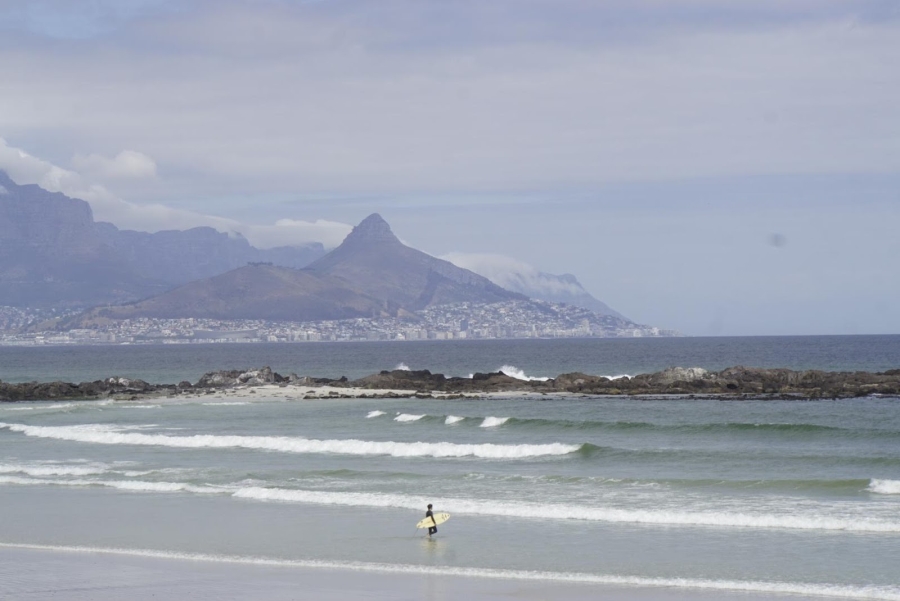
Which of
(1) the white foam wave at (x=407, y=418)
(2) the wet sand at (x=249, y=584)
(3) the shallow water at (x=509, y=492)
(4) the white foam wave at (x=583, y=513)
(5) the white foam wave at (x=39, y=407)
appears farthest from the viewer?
(5) the white foam wave at (x=39, y=407)

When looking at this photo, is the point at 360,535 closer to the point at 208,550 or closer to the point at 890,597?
the point at 208,550

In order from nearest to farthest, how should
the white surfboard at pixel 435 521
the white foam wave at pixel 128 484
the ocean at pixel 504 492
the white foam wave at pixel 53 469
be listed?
1. the ocean at pixel 504 492
2. the white surfboard at pixel 435 521
3. the white foam wave at pixel 128 484
4. the white foam wave at pixel 53 469

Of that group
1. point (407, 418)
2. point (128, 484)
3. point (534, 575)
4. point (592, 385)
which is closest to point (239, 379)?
point (592, 385)

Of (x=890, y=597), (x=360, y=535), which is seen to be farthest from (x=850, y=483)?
(x=360, y=535)

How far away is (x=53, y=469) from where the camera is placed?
31.7 meters

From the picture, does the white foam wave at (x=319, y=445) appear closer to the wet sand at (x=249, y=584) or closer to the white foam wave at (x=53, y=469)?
the white foam wave at (x=53, y=469)

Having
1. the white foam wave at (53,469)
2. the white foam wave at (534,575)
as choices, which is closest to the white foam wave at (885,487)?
the white foam wave at (534,575)

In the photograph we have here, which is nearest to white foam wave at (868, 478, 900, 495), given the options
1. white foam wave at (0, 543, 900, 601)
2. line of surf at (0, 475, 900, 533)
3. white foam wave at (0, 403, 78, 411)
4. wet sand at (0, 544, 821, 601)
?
line of surf at (0, 475, 900, 533)

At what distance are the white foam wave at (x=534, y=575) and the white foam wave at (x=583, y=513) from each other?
4.67m

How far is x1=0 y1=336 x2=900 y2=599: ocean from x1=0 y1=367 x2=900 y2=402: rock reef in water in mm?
8539

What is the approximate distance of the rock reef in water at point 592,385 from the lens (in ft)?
183

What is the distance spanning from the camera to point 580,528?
2162cm

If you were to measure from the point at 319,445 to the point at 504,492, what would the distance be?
11665 millimetres

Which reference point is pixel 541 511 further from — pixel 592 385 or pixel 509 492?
pixel 592 385
